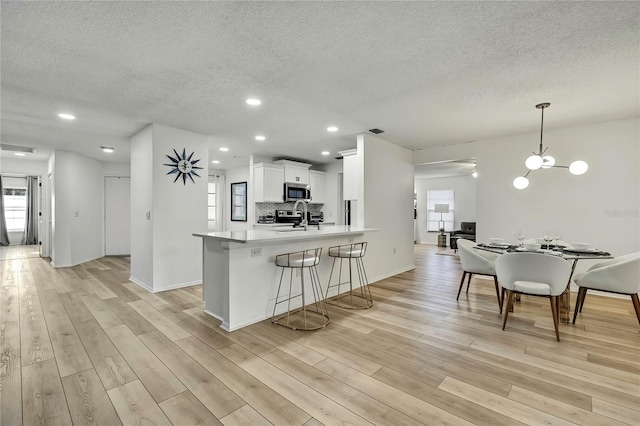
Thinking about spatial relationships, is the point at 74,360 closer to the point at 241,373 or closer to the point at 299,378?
the point at 241,373

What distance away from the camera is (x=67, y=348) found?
2.53 meters

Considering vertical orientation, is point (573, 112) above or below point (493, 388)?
above

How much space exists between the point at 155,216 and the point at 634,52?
210 inches

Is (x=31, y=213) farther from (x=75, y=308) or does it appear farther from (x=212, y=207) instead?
(x=75, y=308)

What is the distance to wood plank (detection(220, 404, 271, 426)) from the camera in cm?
165

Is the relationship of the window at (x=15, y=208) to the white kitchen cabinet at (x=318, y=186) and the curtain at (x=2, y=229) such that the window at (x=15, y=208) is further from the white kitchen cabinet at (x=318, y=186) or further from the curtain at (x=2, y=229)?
the white kitchen cabinet at (x=318, y=186)

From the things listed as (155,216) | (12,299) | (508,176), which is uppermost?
(508,176)

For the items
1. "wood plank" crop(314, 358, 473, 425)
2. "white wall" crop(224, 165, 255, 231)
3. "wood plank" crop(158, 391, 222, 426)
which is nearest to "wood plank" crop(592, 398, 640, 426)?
"wood plank" crop(314, 358, 473, 425)

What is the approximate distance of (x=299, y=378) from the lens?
2094 mm

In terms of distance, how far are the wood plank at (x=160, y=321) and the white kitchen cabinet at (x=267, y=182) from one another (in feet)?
10.8

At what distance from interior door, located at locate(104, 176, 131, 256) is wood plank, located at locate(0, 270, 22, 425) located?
356 centimetres

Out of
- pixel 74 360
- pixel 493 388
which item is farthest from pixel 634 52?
pixel 74 360

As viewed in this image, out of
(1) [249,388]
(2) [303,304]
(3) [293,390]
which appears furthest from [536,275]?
(1) [249,388]

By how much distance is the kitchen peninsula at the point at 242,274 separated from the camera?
116 inches
